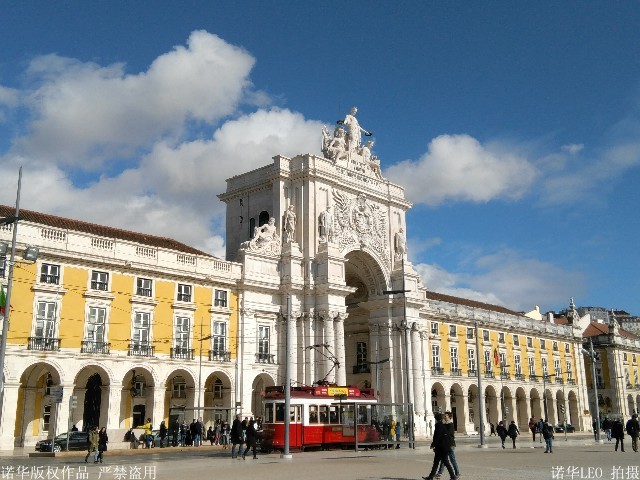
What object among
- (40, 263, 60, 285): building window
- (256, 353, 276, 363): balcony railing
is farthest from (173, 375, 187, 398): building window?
(40, 263, 60, 285): building window

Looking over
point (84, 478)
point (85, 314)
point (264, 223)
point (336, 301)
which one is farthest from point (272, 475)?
point (264, 223)

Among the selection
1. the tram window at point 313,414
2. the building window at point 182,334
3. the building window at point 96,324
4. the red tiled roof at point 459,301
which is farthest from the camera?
the red tiled roof at point 459,301

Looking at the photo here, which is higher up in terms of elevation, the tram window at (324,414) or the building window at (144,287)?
the building window at (144,287)

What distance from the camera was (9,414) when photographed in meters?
36.7

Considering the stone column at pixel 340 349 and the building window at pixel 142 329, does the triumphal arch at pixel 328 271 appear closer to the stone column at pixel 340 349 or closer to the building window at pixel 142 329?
the stone column at pixel 340 349

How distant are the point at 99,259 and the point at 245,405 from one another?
1416cm

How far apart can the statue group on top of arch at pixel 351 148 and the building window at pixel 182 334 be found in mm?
19940

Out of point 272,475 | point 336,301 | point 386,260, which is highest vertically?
point 386,260

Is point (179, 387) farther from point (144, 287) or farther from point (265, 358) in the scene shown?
point (144, 287)

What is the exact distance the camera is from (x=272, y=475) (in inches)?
803

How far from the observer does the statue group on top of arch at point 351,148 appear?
5922 cm

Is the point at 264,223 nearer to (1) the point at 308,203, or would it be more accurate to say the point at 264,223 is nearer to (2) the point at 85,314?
(1) the point at 308,203

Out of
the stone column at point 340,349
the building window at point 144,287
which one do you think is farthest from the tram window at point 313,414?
the stone column at point 340,349

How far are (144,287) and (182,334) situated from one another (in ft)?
13.1
